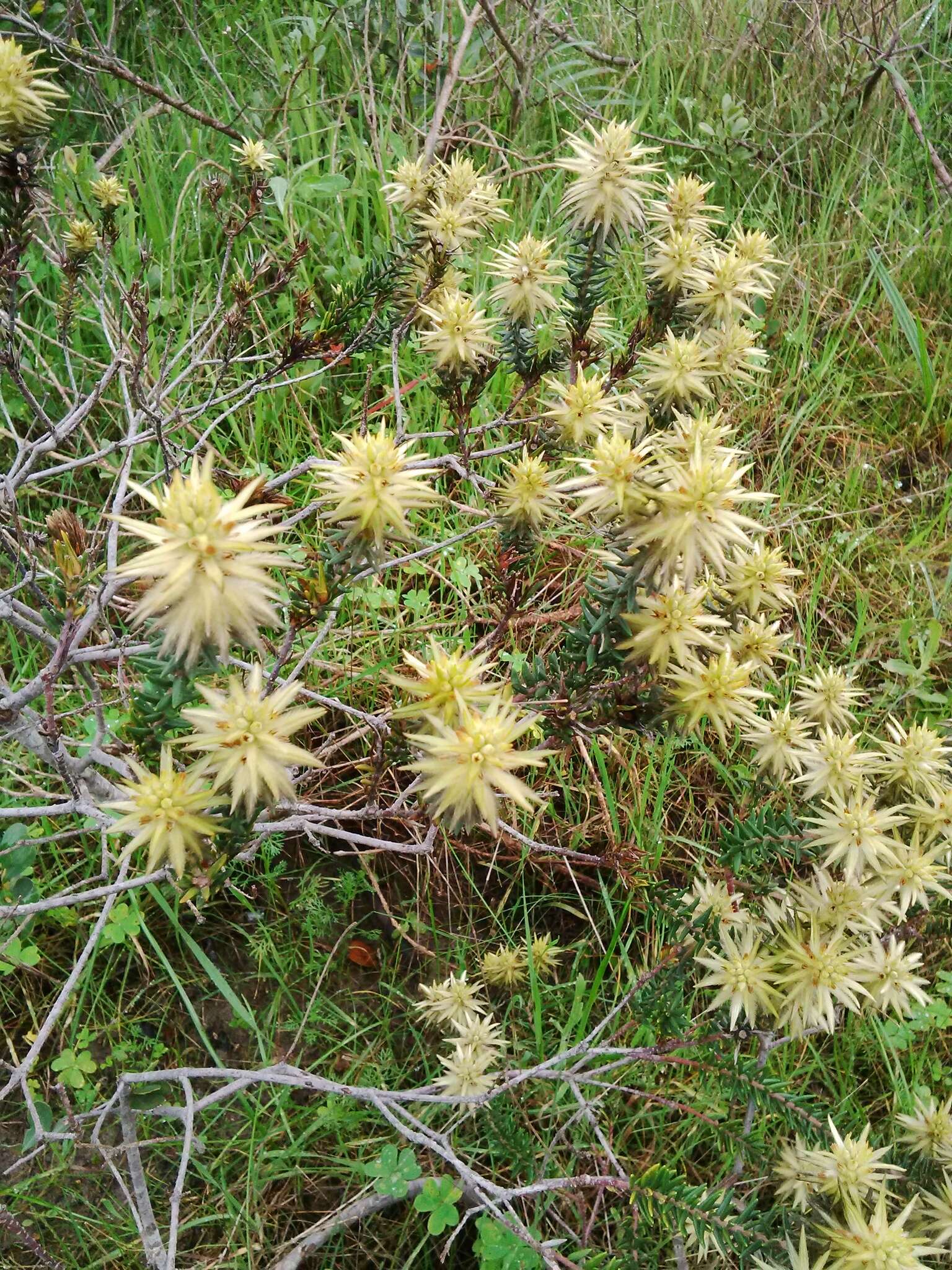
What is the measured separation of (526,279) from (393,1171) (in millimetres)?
1743

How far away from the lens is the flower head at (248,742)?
106 centimetres

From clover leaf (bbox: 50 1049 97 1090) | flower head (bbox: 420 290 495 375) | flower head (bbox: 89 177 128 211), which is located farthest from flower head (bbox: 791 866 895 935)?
flower head (bbox: 89 177 128 211)

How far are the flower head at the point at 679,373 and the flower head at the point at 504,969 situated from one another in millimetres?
1176

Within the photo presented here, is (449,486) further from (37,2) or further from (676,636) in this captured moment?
(37,2)

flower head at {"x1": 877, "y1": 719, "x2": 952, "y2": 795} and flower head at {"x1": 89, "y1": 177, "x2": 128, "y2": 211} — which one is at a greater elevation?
flower head at {"x1": 89, "y1": 177, "x2": 128, "y2": 211}

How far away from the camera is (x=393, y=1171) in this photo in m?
1.75

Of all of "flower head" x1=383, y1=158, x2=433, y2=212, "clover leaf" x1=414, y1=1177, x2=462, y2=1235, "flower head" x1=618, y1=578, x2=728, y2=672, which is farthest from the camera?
"flower head" x1=383, y1=158, x2=433, y2=212

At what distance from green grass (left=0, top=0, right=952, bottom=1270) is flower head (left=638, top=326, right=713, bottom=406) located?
27.0 inches

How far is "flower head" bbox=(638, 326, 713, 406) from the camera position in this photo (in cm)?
166

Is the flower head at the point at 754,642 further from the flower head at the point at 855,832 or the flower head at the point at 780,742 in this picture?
the flower head at the point at 855,832

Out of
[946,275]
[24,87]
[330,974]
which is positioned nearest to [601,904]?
[330,974]

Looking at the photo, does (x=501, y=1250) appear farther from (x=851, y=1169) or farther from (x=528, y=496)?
(x=528, y=496)

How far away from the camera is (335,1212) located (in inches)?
69.9

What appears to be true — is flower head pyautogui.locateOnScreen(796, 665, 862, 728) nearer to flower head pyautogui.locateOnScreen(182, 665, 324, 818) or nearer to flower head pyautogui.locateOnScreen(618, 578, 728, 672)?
flower head pyautogui.locateOnScreen(618, 578, 728, 672)
